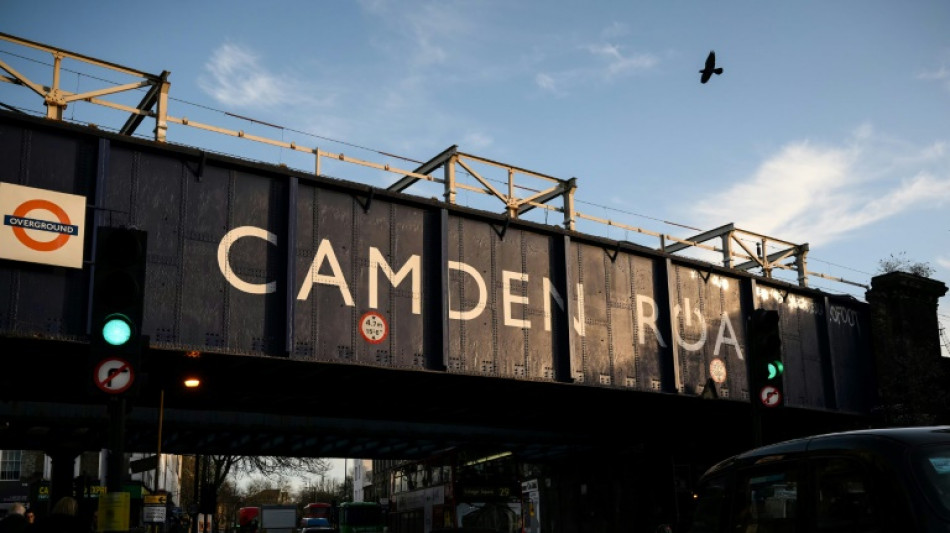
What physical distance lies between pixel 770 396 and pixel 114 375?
7558 millimetres

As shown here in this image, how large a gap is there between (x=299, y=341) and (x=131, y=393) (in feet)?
33.9

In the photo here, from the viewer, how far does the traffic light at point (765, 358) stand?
36.4 ft

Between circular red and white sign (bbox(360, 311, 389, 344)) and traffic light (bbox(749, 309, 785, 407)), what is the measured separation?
10.3 m

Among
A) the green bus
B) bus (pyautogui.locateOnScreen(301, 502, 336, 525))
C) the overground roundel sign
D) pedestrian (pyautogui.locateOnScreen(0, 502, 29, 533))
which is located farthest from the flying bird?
bus (pyautogui.locateOnScreen(301, 502, 336, 525))

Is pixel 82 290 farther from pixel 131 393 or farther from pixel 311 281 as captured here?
pixel 131 393

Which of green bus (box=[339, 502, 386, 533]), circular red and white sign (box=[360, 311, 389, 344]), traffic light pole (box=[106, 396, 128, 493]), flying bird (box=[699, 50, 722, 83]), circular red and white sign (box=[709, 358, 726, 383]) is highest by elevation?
flying bird (box=[699, 50, 722, 83])

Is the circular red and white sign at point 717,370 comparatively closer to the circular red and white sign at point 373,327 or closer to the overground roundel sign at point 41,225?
the circular red and white sign at point 373,327

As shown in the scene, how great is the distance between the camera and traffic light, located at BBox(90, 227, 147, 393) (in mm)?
8484

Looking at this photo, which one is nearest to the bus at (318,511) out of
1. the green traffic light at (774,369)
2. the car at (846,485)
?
the green traffic light at (774,369)

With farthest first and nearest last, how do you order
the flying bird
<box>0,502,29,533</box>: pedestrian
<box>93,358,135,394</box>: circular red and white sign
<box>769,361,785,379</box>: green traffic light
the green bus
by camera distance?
the green bus, the flying bird, <box>769,361,785,379</box>: green traffic light, <box>93,358,135,394</box>: circular red and white sign, <box>0,502,29,533</box>: pedestrian

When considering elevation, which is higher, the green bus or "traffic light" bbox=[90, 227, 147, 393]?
"traffic light" bbox=[90, 227, 147, 393]

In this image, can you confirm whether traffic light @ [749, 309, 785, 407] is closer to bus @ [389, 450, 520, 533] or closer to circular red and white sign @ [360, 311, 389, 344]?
circular red and white sign @ [360, 311, 389, 344]

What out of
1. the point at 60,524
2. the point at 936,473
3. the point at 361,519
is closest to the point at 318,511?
the point at 361,519

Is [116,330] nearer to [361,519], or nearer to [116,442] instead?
Answer: [116,442]
